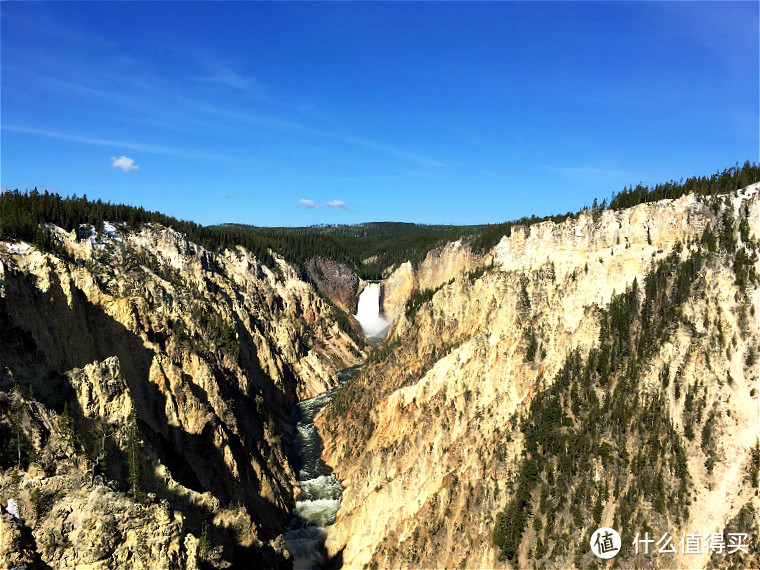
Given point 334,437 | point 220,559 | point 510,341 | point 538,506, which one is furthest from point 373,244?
point 220,559

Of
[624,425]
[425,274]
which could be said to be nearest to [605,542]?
[624,425]

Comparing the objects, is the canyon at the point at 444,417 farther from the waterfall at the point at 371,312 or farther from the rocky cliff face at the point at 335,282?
the rocky cliff face at the point at 335,282

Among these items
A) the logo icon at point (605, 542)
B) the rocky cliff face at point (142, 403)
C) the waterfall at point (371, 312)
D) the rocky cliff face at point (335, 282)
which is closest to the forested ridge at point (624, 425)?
the logo icon at point (605, 542)

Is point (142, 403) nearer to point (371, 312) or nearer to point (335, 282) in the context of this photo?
point (335, 282)

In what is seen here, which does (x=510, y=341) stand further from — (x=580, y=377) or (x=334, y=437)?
(x=334, y=437)

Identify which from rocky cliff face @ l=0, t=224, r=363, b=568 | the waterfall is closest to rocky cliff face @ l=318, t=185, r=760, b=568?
rocky cliff face @ l=0, t=224, r=363, b=568

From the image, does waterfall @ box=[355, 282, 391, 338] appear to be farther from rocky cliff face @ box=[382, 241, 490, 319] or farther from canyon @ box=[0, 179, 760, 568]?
canyon @ box=[0, 179, 760, 568]

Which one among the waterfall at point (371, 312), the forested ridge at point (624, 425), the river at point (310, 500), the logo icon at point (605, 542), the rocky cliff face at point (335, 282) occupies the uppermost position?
the rocky cliff face at point (335, 282)
